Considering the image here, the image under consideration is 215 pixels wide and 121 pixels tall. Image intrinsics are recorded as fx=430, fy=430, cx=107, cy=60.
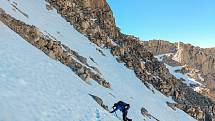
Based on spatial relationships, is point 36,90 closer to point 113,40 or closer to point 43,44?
point 43,44

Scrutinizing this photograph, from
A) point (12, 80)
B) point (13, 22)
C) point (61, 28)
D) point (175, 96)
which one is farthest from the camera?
point (175, 96)

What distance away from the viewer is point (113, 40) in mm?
91812

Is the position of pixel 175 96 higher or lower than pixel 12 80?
higher

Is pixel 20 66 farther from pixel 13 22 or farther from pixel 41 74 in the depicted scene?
pixel 13 22

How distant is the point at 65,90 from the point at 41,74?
188cm

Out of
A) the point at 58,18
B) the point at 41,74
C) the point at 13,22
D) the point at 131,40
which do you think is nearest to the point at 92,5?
the point at 131,40

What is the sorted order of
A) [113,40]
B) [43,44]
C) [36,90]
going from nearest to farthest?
[36,90] < [43,44] < [113,40]

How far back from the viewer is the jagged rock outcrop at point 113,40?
79.2 m

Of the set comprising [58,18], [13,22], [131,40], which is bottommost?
[13,22]

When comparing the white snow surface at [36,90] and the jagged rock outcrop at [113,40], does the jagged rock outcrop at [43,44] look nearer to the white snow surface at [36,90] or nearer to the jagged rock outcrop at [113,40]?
the white snow surface at [36,90]

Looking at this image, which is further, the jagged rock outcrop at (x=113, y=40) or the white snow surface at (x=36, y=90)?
the jagged rock outcrop at (x=113, y=40)

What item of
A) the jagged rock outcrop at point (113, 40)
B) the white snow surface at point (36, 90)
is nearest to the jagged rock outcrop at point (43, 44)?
the white snow surface at point (36, 90)

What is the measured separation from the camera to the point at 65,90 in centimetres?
2814

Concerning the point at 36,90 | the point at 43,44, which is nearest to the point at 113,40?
the point at 43,44
